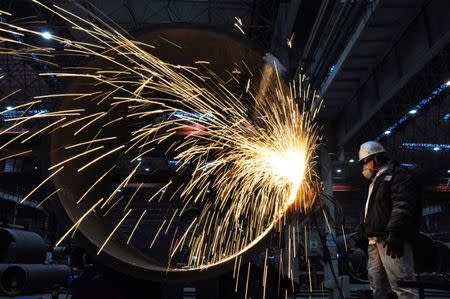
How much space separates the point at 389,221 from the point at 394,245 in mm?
196

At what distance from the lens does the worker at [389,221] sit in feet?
11.7

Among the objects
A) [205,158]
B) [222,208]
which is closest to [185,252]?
[222,208]

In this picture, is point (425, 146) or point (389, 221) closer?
point (389, 221)

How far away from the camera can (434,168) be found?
2131cm

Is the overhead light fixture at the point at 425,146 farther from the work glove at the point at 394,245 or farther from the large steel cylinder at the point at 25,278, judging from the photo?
the work glove at the point at 394,245

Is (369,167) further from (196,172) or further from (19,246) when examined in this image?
(19,246)

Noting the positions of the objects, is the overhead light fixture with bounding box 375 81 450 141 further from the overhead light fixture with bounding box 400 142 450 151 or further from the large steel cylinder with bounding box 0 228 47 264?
the large steel cylinder with bounding box 0 228 47 264

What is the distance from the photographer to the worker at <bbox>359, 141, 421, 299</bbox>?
140 inches

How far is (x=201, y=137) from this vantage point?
374cm

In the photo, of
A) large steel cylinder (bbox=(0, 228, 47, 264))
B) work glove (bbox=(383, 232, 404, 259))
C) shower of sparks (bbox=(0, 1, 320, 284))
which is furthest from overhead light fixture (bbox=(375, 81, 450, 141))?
large steel cylinder (bbox=(0, 228, 47, 264))

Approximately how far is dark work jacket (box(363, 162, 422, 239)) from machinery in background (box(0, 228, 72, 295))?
491 centimetres

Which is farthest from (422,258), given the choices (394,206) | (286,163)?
(286,163)

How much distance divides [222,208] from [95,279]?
1.11 m

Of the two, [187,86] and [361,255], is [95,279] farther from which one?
[361,255]
